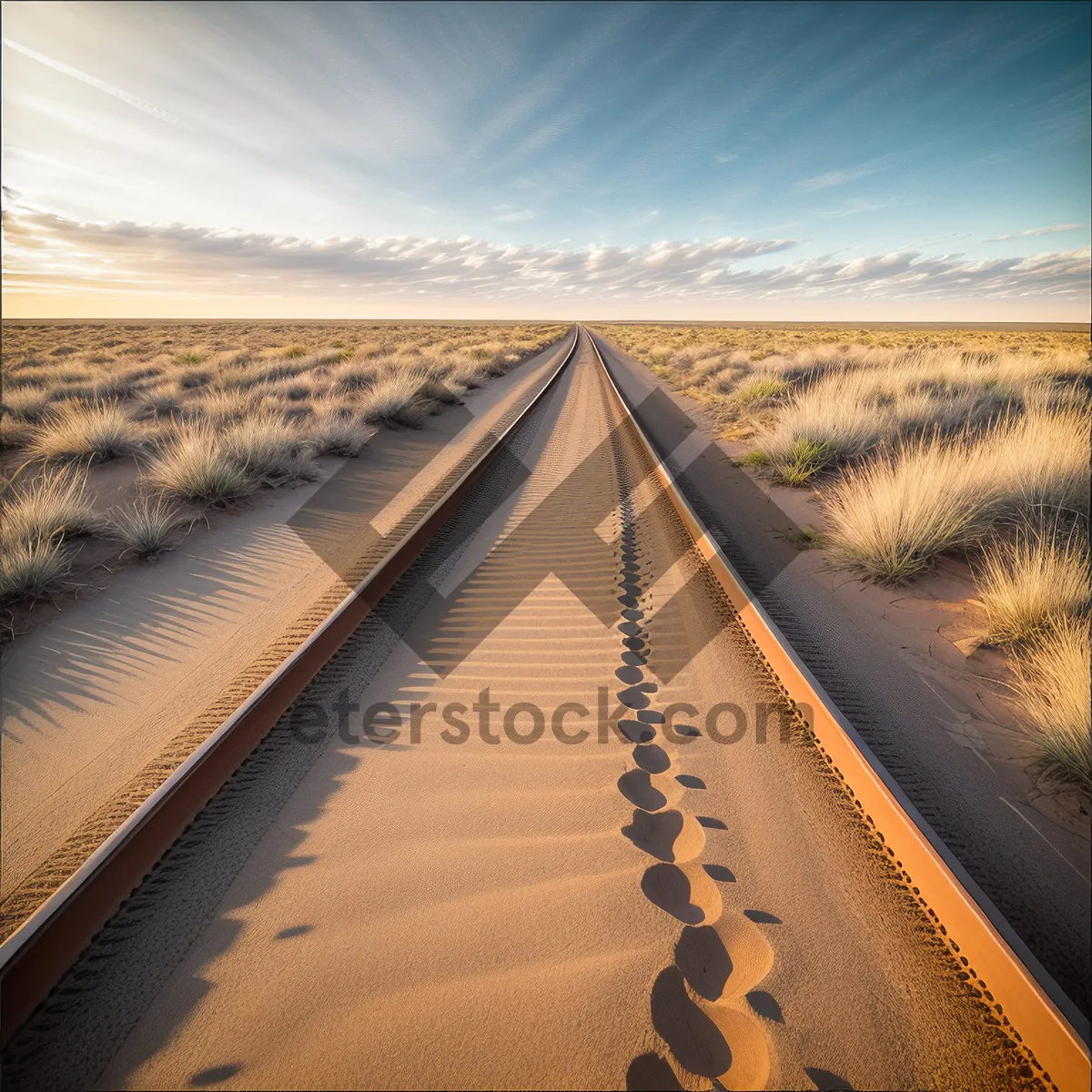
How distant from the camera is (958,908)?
1683mm

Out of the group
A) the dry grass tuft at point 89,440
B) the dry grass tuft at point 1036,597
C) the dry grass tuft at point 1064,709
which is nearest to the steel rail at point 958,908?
the dry grass tuft at point 1064,709

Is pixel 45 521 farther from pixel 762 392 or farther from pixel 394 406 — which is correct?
pixel 762 392

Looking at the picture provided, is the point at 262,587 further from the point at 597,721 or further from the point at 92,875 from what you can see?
the point at 597,721

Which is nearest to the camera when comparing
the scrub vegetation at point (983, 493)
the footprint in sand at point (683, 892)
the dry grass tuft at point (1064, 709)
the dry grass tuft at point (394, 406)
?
the footprint in sand at point (683, 892)

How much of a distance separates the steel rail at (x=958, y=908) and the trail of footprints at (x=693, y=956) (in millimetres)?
635

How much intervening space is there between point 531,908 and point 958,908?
1.43 metres

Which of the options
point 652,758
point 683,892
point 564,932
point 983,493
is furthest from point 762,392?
point 564,932

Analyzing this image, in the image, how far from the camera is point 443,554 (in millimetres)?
4684

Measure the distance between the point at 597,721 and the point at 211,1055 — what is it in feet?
6.12

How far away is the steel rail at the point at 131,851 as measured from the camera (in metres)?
1.52

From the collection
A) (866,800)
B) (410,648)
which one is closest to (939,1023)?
(866,800)

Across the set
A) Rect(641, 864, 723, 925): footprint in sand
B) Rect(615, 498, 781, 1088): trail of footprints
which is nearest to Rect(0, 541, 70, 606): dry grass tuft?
Rect(615, 498, 781, 1088): trail of footprints

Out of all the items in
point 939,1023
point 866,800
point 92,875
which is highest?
point 92,875

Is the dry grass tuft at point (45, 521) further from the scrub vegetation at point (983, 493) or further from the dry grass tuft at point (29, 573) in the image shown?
the scrub vegetation at point (983, 493)
